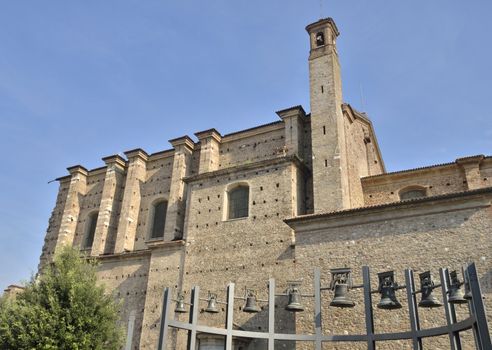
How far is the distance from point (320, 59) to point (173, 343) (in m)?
14.3

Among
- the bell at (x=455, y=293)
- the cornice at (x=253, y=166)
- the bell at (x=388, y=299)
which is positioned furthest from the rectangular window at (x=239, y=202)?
the bell at (x=455, y=293)

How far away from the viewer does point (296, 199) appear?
19000 millimetres

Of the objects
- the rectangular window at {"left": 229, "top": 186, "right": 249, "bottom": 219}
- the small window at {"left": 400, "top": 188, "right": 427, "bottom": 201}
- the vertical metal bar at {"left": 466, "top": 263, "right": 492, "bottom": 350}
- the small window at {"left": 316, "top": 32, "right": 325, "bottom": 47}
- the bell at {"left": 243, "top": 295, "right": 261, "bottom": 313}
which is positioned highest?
the small window at {"left": 316, "top": 32, "right": 325, "bottom": 47}

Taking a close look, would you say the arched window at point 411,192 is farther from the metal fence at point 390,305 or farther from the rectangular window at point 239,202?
the metal fence at point 390,305

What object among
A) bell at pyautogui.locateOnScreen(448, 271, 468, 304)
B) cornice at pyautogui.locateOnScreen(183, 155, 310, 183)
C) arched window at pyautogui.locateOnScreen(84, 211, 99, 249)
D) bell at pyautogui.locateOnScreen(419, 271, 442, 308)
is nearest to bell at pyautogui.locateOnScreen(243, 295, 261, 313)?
bell at pyautogui.locateOnScreen(419, 271, 442, 308)

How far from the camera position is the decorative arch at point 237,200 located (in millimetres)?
20011

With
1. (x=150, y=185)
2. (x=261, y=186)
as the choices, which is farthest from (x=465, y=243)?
(x=150, y=185)

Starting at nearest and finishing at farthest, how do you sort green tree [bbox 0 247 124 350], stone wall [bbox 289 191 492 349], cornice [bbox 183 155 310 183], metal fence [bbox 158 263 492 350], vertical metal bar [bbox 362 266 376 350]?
1. metal fence [bbox 158 263 492 350]
2. vertical metal bar [bbox 362 266 376 350]
3. stone wall [bbox 289 191 492 349]
4. green tree [bbox 0 247 124 350]
5. cornice [bbox 183 155 310 183]

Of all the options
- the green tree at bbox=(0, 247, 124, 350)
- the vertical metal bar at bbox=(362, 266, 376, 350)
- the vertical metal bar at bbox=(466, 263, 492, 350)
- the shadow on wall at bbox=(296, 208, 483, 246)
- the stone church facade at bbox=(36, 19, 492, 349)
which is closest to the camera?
the vertical metal bar at bbox=(466, 263, 492, 350)

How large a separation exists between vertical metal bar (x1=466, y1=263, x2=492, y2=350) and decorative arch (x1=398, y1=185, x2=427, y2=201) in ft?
48.7

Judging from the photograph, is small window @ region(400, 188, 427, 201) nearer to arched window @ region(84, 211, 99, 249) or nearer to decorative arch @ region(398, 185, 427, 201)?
decorative arch @ region(398, 185, 427, 201)

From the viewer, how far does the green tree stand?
15047 millimetres

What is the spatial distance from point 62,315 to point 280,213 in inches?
348

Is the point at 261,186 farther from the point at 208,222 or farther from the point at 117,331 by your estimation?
the point at 117,331
